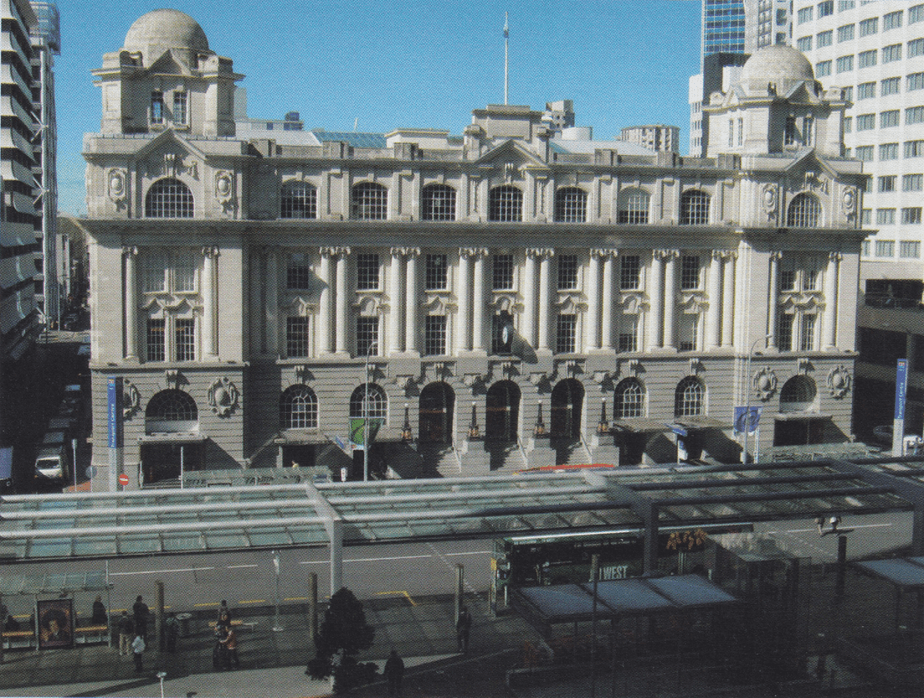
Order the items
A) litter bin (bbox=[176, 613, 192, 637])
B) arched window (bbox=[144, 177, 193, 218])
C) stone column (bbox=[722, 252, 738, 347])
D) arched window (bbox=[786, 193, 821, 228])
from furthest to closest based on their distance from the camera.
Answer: stone column (bbox=[722, 252, 738, 347]) < arched window (bbox=[786, 193, 821, 228]) < arched window (bbox=[144, 177, 193, 218]) < litter bin (bbox=[176, 613, 192, 637])

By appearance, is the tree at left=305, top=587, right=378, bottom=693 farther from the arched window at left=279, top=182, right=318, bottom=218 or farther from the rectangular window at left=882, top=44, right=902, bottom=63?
the rectangular window at left=882, top=44, right=902, bottom=63

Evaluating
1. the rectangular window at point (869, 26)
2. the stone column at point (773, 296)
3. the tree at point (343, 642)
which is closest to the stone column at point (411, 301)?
the stone column at point (773, 296)

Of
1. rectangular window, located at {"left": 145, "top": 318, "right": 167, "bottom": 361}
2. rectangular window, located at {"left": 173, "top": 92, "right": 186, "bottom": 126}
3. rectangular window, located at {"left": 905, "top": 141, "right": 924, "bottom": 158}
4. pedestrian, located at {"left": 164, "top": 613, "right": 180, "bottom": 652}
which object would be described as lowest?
pedestrian, located at {"left": 164, "top": 613, "right": 180, "bottom": 652}

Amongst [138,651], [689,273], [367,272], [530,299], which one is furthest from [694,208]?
[138,651]

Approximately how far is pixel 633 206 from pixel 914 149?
3217cm

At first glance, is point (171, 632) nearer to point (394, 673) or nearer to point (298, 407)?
point (394, 673)

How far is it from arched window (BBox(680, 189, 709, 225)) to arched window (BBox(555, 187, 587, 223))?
287 inches

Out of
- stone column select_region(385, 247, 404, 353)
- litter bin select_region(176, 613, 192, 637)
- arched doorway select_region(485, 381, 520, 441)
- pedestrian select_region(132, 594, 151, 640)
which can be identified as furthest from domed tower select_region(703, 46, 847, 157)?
pedestrian select_region(132, 594, 151, 640)

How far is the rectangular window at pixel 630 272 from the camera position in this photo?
248ft

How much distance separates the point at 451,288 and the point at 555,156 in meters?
11.2

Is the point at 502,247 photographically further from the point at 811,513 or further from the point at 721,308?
the point at 811,513

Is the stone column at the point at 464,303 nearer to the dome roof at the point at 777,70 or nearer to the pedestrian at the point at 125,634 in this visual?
the dome roof at the point at 777,70

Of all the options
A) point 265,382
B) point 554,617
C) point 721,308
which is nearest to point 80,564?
point 265,382

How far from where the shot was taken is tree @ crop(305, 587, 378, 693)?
2845 centimetres
